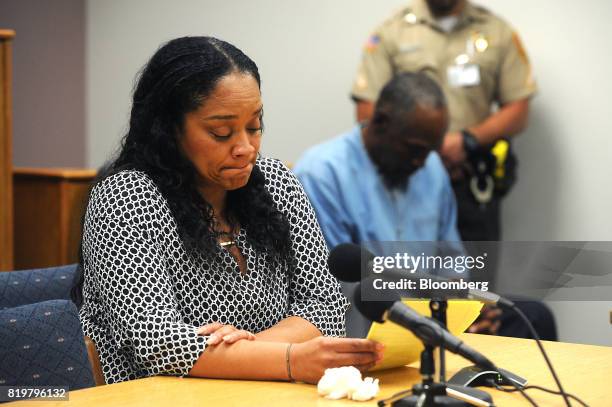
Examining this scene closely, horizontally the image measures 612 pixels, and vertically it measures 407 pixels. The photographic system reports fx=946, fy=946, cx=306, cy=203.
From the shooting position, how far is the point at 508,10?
5.11 meters

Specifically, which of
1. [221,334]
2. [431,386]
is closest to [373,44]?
[221,334]

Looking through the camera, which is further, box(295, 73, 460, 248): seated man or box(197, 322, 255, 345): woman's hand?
box(295, 73, 460, 248): seated man

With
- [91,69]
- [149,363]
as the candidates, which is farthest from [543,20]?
[149,363]

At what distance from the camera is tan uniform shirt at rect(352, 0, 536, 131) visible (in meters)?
4.81

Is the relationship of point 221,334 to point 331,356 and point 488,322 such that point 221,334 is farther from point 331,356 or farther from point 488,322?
point 488,322

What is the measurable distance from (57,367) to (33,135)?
15.7 feet

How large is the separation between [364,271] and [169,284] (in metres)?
0.58

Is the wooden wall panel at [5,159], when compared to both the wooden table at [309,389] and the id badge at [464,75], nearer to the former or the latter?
the id badge at [464,75]

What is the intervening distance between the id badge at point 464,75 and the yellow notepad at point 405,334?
3.21m

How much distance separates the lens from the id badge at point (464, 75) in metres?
4.81

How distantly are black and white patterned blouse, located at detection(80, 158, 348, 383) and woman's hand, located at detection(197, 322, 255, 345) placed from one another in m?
0.02

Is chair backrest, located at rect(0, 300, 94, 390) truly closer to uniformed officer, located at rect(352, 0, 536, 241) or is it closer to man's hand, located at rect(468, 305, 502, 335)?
man's hand, located at rect(468, 305, 502, 335)

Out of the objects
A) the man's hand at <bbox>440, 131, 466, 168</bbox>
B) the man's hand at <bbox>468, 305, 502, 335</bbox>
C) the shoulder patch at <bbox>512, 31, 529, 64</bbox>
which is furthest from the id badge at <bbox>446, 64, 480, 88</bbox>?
the man's hand at <bbox>468, 305, 502, 335</bbox>

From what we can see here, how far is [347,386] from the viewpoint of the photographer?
5.11ft
